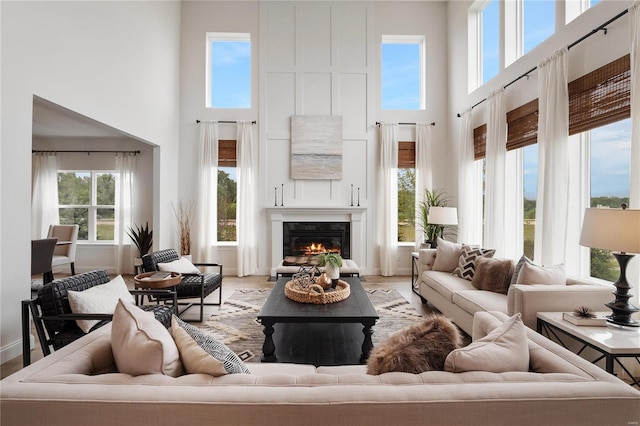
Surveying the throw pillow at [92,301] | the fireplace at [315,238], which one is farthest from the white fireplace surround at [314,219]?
the throw pillow at [92,301]

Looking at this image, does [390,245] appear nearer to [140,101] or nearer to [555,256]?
[555,256]

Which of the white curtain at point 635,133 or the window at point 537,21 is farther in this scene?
the window at point 537,21

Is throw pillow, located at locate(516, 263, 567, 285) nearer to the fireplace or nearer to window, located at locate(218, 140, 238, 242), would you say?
the fireplace

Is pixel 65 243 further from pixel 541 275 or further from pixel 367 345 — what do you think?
pixel 541 275

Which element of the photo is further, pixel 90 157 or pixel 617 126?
pixel 90 157

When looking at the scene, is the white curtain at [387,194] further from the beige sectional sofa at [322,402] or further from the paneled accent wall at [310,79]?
the beige sectional sofa at [322,402]

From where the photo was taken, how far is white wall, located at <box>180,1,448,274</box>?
236 inches

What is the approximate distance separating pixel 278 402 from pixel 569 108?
375 centimetres

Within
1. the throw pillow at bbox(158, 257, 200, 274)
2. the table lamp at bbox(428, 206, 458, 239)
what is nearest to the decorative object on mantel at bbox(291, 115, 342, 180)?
the table lamp at bbox(428, 206, 458, 239)

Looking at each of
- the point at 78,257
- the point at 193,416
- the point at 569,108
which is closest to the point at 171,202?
the point at 78,257

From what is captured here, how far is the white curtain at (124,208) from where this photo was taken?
5957 mm

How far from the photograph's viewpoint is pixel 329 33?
237 inches

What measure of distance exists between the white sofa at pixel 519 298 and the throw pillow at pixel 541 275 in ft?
0.24

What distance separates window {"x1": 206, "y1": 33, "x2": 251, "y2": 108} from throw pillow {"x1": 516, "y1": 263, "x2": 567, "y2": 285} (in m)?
5.26
